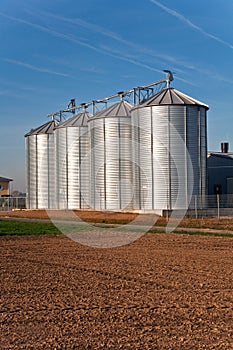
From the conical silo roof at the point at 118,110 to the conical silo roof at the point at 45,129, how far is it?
11542mm

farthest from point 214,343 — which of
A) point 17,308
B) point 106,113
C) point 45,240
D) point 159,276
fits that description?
point 106,113

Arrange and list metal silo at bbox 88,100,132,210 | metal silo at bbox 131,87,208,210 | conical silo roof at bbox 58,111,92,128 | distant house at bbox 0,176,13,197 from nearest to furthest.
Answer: metal silo at bbox 131,87,208,210, metal silo at bbox 88,100,132,210, conical silo roof at bbox 58,111,92,128, distant house at bbox 0,176,13,197

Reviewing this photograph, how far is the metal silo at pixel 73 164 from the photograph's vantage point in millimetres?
47969

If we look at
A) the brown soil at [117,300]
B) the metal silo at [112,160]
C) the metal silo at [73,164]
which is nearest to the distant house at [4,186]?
the metal silo at [73,164]

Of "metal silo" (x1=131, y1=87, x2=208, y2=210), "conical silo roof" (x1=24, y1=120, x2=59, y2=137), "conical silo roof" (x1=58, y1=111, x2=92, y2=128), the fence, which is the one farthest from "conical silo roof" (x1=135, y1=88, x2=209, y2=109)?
the fence

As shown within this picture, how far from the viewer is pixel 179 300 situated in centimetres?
996

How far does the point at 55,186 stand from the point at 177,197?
17122mm

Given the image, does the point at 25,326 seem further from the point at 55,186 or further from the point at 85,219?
the point at 55,186

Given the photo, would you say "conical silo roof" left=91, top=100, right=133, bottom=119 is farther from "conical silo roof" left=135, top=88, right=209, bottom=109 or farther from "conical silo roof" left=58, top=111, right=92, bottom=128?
"conical silo roof" left=58, top=111, right=92, bottom=128

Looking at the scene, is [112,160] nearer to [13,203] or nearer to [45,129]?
[45,129]

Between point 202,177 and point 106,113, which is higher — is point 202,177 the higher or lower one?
the lower one

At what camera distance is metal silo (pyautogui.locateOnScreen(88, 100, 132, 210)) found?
42.2 metres

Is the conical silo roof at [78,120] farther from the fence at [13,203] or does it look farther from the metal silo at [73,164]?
the fence at [13,203]

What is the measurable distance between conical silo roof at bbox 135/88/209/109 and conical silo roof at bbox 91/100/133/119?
11.9 feet
